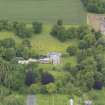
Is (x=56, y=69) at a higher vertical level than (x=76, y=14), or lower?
lower

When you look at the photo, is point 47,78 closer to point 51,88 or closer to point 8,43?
point 51,88

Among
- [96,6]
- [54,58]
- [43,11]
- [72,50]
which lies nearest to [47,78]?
[54,58]

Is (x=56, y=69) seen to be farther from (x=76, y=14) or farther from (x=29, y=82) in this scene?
(x=76, y=14)

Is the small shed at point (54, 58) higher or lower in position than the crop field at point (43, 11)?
lower

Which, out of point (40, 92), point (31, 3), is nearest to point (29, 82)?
point (40, 92)

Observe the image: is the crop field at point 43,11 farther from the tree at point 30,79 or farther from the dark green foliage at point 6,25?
the tree at point 30,79

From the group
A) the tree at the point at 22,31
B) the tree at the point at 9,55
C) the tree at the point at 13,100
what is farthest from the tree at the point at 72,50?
the tree at the point at 13,100

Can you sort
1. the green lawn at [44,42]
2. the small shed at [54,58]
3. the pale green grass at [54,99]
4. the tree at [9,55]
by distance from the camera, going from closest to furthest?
the pale green grass at [54,99], the tree at [9,55], the small shed at [54,58], the green lawn at [44,42]

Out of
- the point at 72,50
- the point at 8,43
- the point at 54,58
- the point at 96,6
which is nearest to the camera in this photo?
the point at 54,58

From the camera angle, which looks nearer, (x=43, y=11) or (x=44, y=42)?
(x=44, y=42)
